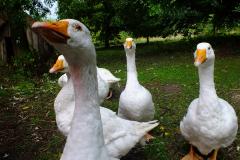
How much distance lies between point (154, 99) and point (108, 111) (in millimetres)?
2885

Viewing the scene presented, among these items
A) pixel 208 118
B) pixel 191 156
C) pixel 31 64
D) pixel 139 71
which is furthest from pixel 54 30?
pixel 31 64

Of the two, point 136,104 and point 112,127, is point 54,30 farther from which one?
point 136,104

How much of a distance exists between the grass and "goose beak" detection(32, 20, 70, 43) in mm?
3220

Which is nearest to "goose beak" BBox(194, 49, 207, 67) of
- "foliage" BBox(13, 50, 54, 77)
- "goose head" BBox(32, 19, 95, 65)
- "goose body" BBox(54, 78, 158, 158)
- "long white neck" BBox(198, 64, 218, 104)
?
"long white neck" BBox(198, 64, 218, 104)

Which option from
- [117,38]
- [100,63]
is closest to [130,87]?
[100,63]

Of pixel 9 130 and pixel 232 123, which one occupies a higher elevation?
pixel 232 123

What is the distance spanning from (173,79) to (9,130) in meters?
3.98

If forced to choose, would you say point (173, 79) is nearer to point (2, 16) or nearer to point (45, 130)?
point (45, 130)

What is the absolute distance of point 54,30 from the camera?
2.26m

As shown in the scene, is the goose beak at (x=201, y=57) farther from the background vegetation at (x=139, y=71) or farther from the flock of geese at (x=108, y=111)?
the background vegetation at (x=139, y=71)

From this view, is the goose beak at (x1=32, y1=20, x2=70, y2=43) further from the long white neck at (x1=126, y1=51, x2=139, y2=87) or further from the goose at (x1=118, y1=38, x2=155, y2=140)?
the long white neck at (x1=126, y1=51, x2=139, y2=87)

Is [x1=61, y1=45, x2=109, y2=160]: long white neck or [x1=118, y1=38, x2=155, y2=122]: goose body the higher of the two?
[x1=61, y1=45, x2=109, y2=160]: long white neck

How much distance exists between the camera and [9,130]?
20.9ft

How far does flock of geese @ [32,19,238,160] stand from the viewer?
2.41m
